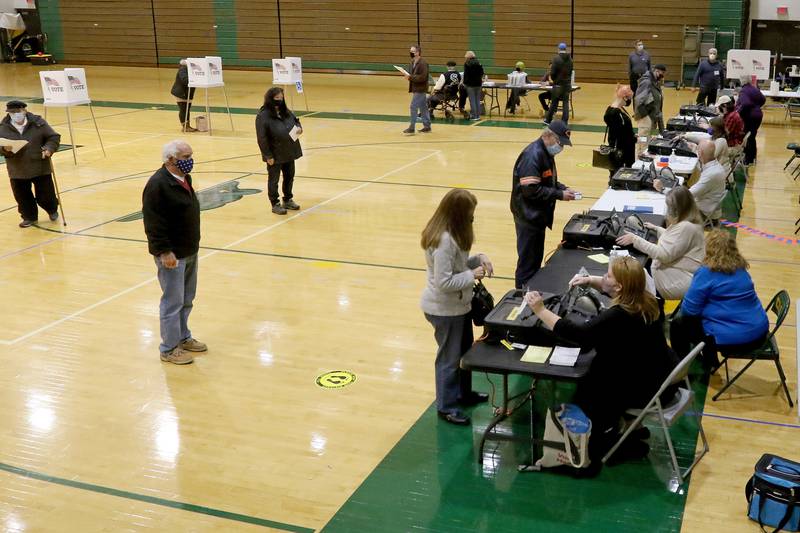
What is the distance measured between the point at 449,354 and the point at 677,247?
2.26 meters

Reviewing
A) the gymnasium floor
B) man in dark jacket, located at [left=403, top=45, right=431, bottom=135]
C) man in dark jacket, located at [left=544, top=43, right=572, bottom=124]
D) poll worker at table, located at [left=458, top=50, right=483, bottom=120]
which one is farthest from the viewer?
poll worker at table, located at [left=458, top=50, right=483, bottom=120]

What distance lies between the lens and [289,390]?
684cm

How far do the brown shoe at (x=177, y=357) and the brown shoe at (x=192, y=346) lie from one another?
0.42ft

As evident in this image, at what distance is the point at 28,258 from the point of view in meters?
10.4

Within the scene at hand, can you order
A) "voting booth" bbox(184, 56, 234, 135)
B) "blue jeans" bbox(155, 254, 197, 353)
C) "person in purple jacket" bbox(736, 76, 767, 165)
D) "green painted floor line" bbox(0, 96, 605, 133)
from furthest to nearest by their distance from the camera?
"green painted floor line" bbox(0, 96, 605, 133) < "voting booth" bbox(184, 56, 234, 135) < "person in purple jacket" bbox(736, 76, 767, 165) < "blue jeans" bbox(155, 254, 197, 353)

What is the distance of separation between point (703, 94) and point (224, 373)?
16.0m

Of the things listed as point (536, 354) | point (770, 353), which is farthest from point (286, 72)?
point (536, 354)

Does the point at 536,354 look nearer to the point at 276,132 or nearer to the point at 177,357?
the point at 177,357

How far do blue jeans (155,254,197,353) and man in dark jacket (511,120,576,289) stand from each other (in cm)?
290

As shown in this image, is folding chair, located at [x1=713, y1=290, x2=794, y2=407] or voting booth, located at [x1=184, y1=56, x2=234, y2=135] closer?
folding chair, located at [x1=713, y1=290, x2=794, y2=407]

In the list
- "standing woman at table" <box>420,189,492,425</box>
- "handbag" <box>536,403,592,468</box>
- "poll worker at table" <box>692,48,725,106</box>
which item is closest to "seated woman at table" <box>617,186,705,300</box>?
"standing woman at table" <box>420,189,492,425</box>

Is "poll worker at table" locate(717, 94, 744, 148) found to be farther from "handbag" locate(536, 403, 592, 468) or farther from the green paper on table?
"handbag" locate(536, 403, 592, 468)

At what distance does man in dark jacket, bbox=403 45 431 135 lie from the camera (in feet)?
59.8

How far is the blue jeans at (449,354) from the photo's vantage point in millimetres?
5902
